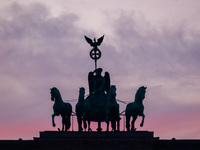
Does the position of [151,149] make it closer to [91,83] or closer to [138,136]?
[138,136]

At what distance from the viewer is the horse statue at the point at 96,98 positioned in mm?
76438

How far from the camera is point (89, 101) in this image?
76.8 metres

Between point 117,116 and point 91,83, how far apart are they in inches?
145

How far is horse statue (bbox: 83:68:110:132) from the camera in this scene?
251ft

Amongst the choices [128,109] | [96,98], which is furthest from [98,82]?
[128,109]

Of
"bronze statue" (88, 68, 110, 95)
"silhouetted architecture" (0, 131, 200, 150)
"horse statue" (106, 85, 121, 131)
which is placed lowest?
"silhouetted architecture" (0, 131, 200, 150)

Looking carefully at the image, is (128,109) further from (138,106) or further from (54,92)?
(54,92)

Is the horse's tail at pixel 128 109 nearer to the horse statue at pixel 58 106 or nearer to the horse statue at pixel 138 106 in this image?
the horse statue at pixel 138 106

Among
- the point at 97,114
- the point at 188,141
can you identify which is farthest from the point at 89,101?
the point at 188,141

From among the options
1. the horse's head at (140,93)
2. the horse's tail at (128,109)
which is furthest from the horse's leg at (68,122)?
the horse's head at (140,93)

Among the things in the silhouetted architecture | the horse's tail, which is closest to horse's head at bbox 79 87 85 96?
the silhouetted architecture

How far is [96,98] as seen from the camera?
7712 cm

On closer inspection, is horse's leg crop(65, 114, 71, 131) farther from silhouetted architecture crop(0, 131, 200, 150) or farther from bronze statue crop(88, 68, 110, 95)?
bronze statue crop(88, 68, 110, 95)

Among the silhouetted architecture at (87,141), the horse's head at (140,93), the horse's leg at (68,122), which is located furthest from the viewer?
the horse's leg at (68,122)
